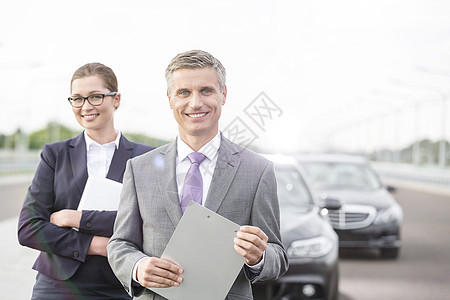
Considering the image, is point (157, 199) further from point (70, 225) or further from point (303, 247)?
point (303, 247)

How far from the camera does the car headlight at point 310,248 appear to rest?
639 centimetres

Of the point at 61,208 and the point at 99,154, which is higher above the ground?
the point at 99,154

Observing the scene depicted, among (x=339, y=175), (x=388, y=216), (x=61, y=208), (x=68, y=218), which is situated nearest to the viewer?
(x=68, y=218)

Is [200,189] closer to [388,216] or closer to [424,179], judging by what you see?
[388,216]

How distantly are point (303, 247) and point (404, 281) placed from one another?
8.52 ft

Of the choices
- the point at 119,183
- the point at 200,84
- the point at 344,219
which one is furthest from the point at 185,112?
the point at 344,219

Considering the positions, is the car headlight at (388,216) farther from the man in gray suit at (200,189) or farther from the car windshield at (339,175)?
the man in gray suit at (200,189)

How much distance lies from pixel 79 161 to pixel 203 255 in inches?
41.4

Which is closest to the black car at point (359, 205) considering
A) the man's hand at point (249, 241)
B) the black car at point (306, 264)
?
the black car at point (306, 264)

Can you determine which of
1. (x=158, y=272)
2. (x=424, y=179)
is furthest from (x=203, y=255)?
(x=424, y=179)

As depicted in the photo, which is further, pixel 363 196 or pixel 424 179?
pixel 424 179

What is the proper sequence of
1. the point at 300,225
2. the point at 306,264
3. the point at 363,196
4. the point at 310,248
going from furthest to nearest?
the point at 363,196 < the point at 300,225 < the point at 310,248 < the point at 306,264

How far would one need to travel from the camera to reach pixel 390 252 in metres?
10.4

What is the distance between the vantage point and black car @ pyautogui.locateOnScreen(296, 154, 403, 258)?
33.7 ft
